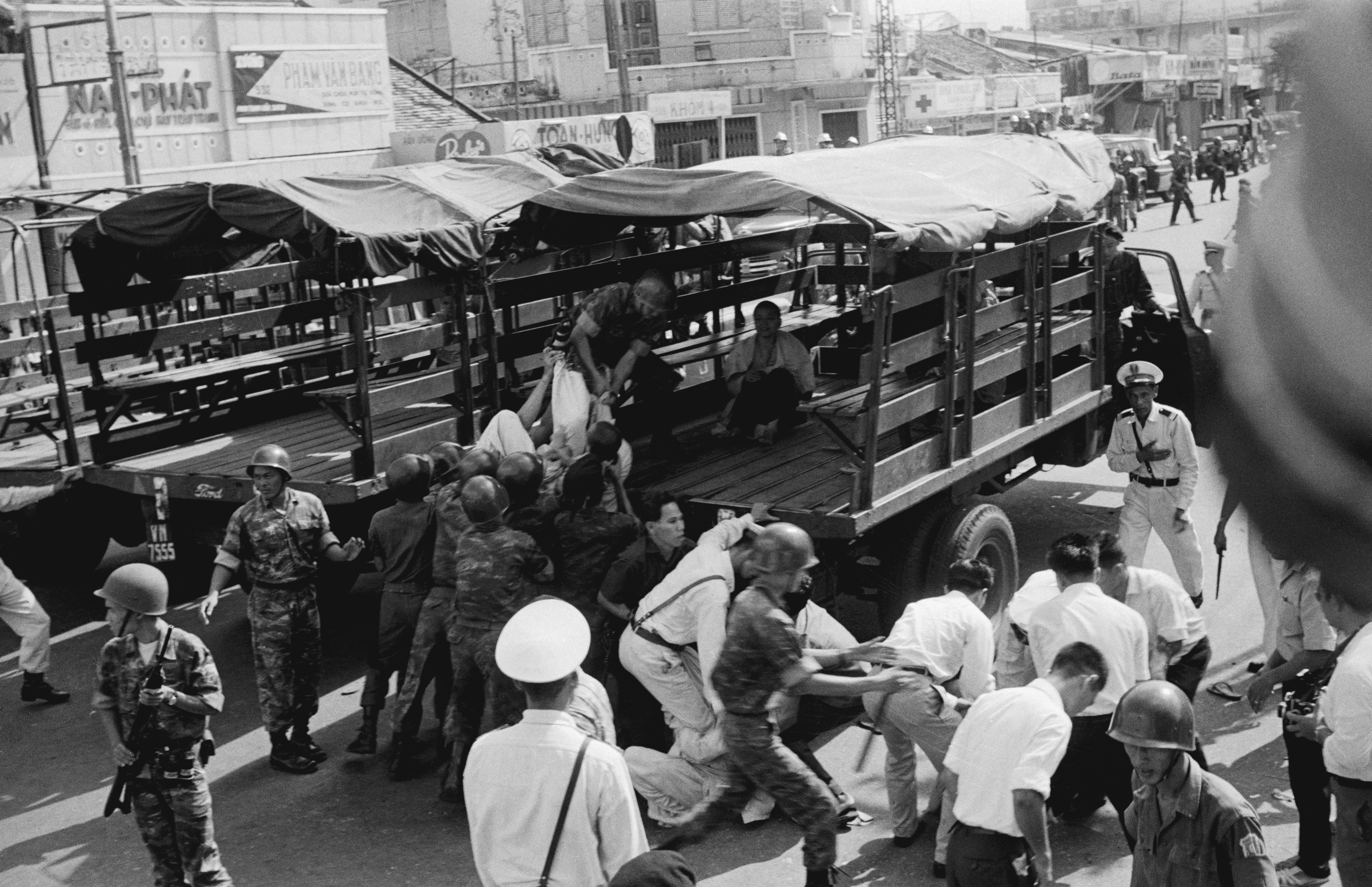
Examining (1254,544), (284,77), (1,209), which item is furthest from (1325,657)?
(284,77)

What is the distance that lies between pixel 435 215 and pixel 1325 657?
17.9 feet

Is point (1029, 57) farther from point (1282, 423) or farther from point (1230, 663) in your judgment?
point (1282, 423)

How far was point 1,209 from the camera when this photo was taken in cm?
1522

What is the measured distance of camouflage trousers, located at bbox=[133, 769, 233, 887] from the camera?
5270 millimetres

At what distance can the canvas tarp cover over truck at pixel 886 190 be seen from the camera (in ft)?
22.6

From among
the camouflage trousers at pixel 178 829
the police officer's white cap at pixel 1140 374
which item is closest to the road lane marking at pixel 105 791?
the camouflage trousers at pixel 178 829

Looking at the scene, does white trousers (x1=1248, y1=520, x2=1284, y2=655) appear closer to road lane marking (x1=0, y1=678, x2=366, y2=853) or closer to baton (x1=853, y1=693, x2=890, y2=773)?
baton (x1=853, y1=693, x2=890, y2=773)

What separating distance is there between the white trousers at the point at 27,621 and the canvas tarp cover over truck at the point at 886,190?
11.5 ft

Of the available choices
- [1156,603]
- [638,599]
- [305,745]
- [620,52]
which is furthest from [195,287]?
[620,52]

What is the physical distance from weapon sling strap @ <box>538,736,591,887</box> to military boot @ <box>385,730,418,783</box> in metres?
3.13

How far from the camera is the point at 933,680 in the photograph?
569 centimetres

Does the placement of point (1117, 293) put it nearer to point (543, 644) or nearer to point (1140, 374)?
point (1140, 374)

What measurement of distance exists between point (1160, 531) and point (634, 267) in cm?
377

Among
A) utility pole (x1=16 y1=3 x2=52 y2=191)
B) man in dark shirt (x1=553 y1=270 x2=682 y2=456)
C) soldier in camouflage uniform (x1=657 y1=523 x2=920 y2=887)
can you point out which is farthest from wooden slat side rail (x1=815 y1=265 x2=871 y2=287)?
utility pole (x1=16 y1=3 x2=52 y2=191)
